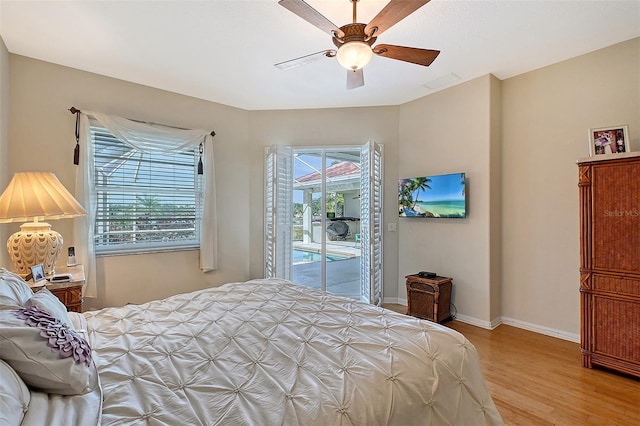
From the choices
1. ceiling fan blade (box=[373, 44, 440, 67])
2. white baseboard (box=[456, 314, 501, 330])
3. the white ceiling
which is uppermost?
the white ceiling

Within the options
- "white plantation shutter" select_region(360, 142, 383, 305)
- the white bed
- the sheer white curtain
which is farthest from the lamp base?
"white plantation shutter" select_region(360, 142, 383, 305)

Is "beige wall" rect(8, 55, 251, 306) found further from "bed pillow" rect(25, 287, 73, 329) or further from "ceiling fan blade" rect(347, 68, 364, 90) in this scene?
"ceiling fan blade" rect(347, 68, 364, 90)

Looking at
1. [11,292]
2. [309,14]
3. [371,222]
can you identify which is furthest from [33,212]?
[371,222]

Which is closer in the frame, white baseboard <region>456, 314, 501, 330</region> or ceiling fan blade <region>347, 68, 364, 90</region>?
ceiling fan blade <region>347, 68, 364, 90</region>

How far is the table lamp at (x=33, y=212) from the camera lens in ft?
7.06

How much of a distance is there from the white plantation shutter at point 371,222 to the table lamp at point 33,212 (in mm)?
3026

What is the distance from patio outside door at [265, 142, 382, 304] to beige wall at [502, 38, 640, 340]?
1535mm

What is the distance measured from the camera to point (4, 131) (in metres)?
2.68

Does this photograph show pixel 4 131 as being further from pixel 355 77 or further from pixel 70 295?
pixel 355 77

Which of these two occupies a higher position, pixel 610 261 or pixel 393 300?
pixel 610 261

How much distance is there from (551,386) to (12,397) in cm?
294

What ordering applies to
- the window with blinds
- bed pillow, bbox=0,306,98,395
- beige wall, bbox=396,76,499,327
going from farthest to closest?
beige wall, bbox=396,76,499,327 → the window with blinds → bed pillow, bbox=0,306,98,395

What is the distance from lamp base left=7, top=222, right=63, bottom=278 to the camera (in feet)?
7.32

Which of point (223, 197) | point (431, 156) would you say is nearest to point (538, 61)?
point (431, 156)
